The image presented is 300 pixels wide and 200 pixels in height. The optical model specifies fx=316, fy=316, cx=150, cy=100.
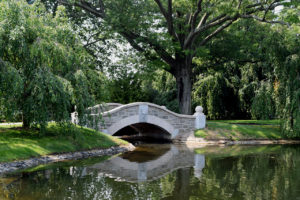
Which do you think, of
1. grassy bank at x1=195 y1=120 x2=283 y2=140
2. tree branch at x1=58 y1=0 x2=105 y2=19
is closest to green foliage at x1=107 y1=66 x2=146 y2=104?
tree branch at x1=58 y1=0 x2=105 y2=19

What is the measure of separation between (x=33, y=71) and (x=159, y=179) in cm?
470

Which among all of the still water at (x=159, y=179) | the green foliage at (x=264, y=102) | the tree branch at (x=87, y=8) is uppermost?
the tree branch at (x=87, y=8)

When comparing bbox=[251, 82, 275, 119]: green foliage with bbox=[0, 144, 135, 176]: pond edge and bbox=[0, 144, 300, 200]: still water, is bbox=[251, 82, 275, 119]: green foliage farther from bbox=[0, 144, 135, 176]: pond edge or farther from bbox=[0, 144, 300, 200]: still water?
bbox=[0, 144, 135, 176]: pond edge

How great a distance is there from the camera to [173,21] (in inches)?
651

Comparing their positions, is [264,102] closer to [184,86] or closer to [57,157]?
[184,86]

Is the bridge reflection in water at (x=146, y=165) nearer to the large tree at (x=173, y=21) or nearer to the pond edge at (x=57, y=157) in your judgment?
the pond edge at (x=57, y=157)

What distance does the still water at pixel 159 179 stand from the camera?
19.7 feet

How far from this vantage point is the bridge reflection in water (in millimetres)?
7770

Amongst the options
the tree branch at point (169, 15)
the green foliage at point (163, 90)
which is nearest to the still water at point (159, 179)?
the tree branch at point (169, 15)

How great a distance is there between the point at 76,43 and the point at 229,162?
250 inches

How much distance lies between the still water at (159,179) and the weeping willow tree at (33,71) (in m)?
1.76

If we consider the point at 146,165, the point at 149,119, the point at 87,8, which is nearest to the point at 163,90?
the point at 87,8

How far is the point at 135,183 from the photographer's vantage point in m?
6.91

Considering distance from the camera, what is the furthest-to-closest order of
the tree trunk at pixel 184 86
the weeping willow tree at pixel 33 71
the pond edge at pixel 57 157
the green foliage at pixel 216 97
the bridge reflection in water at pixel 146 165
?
the green foliage at pixel 216 97 → the tree trunk at pixel 184 86 → the weeping willow tree at pixel 33 71 → the pond edge at pixel 57 157 → the bridge reflection in water at pixel 146 165
